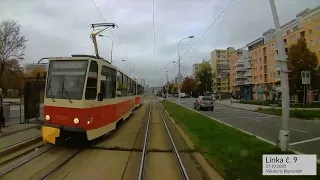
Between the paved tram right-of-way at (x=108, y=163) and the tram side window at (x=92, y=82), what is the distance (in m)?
1.84

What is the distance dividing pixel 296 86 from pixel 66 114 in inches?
1784

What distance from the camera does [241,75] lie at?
4456 inches

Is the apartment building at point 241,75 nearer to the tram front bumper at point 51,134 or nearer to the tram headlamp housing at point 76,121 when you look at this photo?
the tram headlamp housing at point 76,121

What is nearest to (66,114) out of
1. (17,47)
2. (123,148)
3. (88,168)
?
(123,148)

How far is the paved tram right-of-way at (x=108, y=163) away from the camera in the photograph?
7.64m

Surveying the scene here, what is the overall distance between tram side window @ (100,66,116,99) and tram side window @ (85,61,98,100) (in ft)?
2.28

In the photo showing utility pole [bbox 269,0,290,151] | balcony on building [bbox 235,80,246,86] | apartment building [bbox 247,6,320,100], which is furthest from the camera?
balcony on building [bbox 235,80,246,86]

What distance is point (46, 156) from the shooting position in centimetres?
973

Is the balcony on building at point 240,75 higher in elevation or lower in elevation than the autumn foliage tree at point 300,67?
higher

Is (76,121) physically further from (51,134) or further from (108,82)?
(108,82)

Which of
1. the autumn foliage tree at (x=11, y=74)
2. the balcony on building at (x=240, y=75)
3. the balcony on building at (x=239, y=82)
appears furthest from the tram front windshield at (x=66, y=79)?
the balcony on building at (x=240, y=75)

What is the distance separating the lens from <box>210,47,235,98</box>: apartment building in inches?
5723

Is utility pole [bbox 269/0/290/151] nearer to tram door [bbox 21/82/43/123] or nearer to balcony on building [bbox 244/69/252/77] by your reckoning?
tram door [bbox 21/82/43/123]

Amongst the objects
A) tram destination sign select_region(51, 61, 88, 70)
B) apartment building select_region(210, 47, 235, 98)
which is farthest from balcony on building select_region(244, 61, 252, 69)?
tram destination sign select_region(51, 61, 88, 70)
